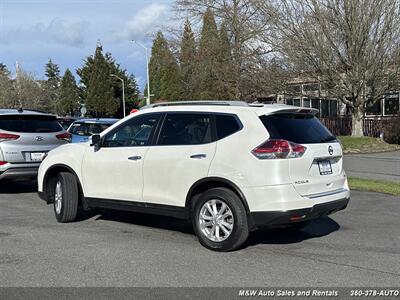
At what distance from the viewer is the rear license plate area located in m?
6.28

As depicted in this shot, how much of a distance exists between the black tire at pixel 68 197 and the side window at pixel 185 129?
5.84 feet

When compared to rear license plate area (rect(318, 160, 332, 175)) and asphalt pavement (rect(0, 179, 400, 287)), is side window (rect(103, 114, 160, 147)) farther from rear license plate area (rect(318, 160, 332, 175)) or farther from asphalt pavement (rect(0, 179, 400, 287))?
rear license plate area (rect(318, 160, 332, 175))

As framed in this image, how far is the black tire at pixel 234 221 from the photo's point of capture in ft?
19.7

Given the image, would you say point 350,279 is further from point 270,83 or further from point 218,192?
point 270,83

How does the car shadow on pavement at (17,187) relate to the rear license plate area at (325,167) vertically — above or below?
below

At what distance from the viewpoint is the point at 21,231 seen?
7.33m

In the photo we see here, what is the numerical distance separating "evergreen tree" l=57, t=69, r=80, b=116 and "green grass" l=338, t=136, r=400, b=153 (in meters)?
64.4

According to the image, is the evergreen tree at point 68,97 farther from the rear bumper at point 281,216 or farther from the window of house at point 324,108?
the rear bumper at point 281,216

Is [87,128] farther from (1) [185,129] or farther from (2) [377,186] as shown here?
(1) [185,129]

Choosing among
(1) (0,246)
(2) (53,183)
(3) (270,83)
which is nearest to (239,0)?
(3) (270,83)

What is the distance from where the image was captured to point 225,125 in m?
6.32

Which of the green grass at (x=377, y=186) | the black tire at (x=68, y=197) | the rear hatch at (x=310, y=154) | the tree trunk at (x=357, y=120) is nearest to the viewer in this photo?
the rear hatch at (x=310, y=154)

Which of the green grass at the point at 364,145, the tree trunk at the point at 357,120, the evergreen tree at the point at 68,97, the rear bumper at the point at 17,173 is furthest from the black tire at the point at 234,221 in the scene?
the evergreen tree at the point at 68,97

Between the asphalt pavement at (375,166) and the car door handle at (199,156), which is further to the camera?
the asphalt pavement at (375,166)
